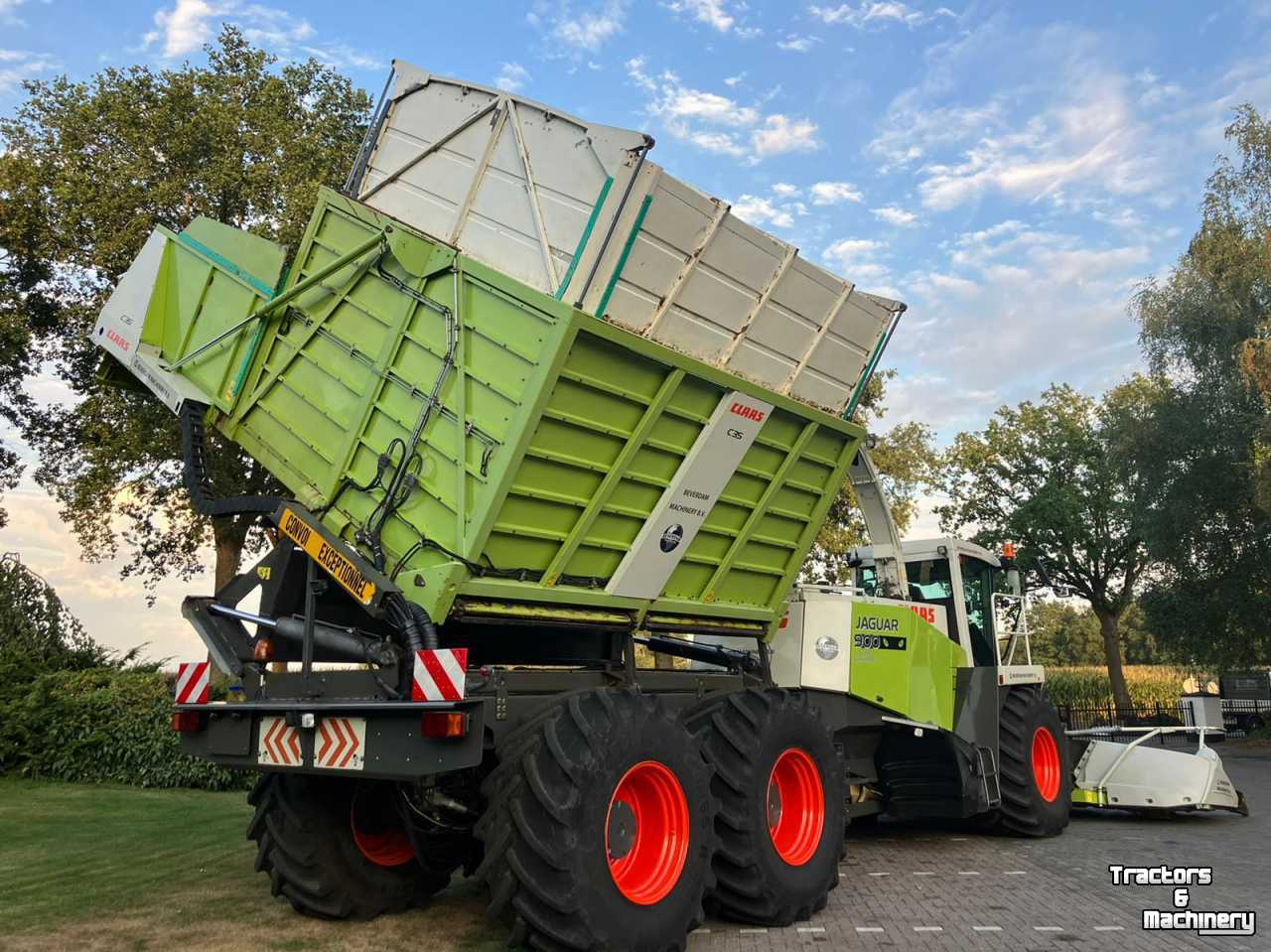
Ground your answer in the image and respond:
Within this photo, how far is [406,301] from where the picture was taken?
19.0ft

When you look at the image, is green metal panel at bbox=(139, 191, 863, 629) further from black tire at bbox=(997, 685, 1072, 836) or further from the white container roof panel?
black tire at bbox=(997, 685, 1072, 836)

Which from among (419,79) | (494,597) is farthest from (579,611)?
(419,79)

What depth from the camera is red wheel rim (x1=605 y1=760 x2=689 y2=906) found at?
17.0 feet

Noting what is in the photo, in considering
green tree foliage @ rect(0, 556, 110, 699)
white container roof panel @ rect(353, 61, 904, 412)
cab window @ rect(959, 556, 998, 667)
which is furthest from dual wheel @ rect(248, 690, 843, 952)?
green tree foliage @ rect(0, 556, 110, 699)

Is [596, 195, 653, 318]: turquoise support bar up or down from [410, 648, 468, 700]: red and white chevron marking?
up

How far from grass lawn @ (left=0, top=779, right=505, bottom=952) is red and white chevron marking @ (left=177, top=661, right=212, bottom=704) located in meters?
1.26

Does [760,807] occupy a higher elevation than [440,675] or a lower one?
lower

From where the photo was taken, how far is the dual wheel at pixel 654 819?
4648 millimetres

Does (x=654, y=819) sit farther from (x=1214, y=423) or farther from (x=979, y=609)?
(x=1214, y=423)

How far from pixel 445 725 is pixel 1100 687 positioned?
32.5 metres

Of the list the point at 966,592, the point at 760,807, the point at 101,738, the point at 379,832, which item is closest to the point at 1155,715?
the point at 966,592

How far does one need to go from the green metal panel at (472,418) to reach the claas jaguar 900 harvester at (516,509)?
2 centimetres

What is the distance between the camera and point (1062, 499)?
30.8 m

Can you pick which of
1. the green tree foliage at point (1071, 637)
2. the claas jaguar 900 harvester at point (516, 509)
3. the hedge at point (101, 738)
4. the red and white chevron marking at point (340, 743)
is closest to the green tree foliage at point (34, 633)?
the hedge at point (101, 738)
